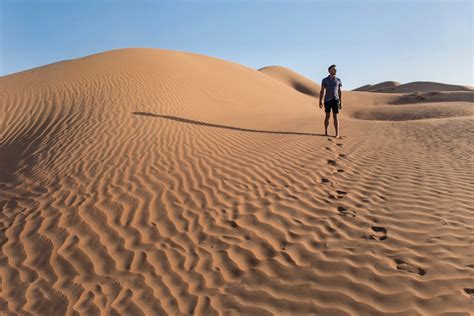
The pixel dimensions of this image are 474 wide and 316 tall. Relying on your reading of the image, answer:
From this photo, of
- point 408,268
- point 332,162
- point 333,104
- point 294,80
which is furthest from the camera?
point 294,80

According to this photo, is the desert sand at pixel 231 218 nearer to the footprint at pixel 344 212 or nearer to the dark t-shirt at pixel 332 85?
the footprint at pixel 344 212

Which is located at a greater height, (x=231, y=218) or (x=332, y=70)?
(x=332, y=70)

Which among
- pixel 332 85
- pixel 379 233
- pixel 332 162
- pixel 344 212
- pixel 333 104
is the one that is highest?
pixel 332 85

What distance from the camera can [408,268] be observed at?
3373 millimetres

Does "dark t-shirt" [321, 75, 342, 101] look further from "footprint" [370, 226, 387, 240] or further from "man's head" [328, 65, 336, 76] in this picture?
"footprint" [370, 226, 387, 240]

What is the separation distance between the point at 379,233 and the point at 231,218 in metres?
1.95

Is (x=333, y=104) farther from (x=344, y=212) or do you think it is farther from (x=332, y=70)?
(x=344, y=212)

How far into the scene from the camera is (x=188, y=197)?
5.45 metres

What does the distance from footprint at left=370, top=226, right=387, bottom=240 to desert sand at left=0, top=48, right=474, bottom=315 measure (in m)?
0.02

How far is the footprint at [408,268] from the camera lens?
330 cm

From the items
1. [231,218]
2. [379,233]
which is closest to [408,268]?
[379,233]

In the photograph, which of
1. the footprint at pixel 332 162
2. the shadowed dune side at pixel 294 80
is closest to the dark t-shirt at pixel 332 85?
the footprint at pixel 332 162

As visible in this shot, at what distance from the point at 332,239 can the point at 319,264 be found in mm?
524

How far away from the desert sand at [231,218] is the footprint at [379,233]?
0.07 feet
